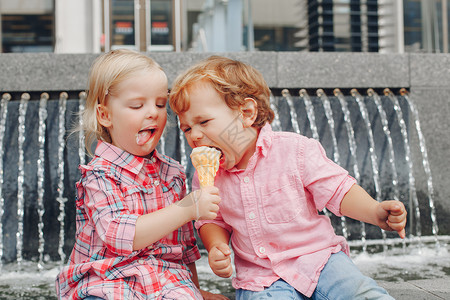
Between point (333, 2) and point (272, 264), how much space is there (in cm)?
817

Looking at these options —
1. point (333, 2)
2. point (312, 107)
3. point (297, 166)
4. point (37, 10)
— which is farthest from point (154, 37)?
point (297, 166)

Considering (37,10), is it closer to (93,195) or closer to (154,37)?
(154,37)

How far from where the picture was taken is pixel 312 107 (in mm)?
4020

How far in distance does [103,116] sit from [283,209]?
85 cm

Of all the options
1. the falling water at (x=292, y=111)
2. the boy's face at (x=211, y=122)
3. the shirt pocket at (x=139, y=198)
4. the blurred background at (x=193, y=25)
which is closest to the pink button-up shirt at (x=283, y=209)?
the boy's face at (x=211, y=122)

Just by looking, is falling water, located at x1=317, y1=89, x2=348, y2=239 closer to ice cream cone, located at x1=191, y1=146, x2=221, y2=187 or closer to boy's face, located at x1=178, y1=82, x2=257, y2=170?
boy's face, located at x1=178, y1=82, x2=257, y2=170

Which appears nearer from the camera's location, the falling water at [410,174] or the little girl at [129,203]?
the little girl at [129,203]

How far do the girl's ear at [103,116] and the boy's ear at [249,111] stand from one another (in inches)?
22.0

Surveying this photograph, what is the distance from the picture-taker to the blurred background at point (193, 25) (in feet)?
30.4

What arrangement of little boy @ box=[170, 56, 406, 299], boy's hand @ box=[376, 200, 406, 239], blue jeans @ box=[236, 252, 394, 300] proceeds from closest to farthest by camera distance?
boy's hand @ box=[376, 200, 406, 239]
blue jeans @ box=[236, 252, 394, 300]
little boy @ box=[170, 56, 406, 299]

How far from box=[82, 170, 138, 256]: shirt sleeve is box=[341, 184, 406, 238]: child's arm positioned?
0.84m

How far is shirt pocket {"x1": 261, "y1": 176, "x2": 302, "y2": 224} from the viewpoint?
2102mm

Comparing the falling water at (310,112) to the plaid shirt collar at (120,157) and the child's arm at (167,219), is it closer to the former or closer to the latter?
the plaid shirt collar at (120,157)

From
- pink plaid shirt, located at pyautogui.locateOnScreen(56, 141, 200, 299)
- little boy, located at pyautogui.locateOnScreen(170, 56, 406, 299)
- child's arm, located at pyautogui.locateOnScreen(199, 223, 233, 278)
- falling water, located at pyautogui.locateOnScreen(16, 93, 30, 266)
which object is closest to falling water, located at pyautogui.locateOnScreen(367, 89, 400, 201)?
little boy, located at pyautogui.locateOnScreen(170, 56, 406, 299)
